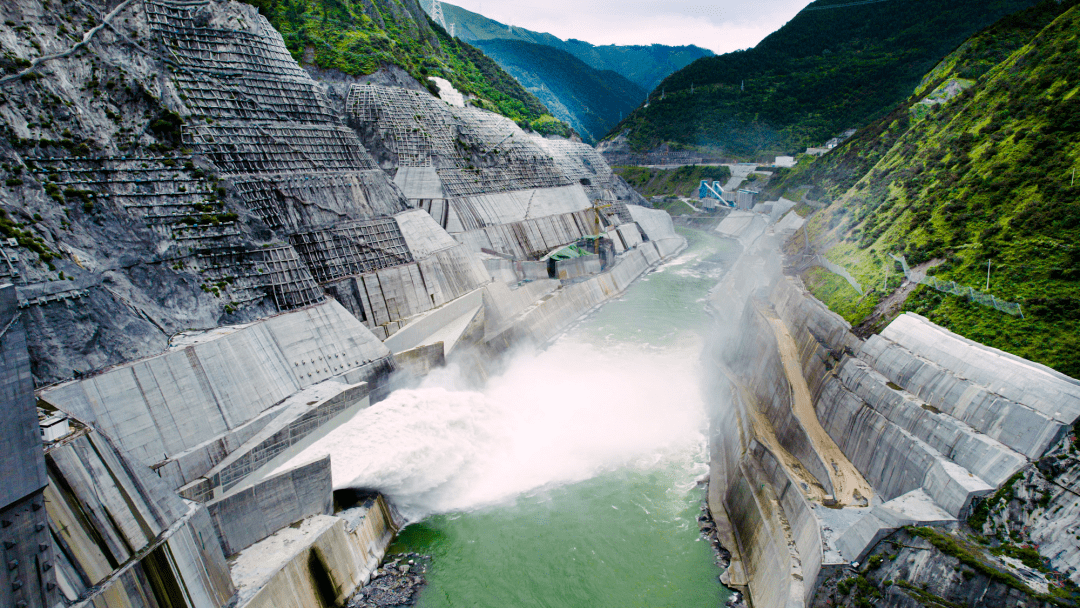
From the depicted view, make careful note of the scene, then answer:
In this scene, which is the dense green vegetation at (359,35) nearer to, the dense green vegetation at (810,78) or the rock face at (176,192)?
the rock face at (176,192)

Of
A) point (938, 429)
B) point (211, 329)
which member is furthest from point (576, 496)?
point (211, 329)

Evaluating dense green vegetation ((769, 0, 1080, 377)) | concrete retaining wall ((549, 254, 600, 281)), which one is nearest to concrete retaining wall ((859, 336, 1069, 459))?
dense green vegetation ((769, 0, 1080, 377))

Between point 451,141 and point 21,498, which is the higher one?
point 451,141

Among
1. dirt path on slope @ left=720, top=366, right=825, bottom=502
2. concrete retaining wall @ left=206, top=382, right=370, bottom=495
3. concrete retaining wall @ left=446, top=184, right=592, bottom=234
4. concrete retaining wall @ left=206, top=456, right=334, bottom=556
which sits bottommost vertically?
dirt path on slope @ left=720, top=366, right=825, bottom=502

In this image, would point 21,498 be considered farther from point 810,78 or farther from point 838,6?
point 838,6

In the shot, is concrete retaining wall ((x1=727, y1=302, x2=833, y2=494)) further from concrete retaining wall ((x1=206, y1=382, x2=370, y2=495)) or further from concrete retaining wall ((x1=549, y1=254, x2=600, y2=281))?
concrete retaining wall ((x1=206, y1=382, x2=370, y2=495))
